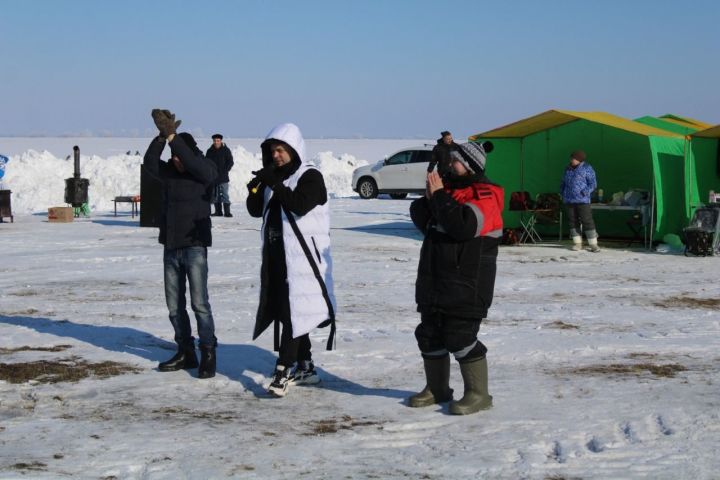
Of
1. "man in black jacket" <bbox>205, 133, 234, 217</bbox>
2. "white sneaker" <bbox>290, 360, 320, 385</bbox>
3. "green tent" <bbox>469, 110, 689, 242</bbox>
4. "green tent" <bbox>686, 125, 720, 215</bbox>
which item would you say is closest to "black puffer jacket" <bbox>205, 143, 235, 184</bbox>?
"man in black jacket" <bbox>205, 133, 234, 217</bbox>

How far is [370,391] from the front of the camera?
6785 millimetres

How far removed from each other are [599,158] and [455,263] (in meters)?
13.5

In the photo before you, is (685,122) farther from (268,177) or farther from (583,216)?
(268,177)

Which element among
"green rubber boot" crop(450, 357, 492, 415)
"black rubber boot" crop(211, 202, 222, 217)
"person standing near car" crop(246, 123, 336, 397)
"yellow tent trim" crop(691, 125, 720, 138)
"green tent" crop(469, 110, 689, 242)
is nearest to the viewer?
"green rubber boot" crop(450, 357, 492, 415)

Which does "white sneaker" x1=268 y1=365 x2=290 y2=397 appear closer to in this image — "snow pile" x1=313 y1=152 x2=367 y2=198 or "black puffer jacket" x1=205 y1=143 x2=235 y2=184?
"black puffer jacket" x1=205 y1=143 x2=235 y2=184

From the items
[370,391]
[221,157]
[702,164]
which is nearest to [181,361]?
[370,391]

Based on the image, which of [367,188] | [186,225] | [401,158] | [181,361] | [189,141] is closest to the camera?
[186,225]

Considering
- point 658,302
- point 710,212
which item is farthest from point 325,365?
point 710,212

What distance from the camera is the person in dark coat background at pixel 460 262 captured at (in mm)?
5742

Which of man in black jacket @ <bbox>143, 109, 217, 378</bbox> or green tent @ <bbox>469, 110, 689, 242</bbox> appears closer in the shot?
man in black jacket @ <bbox>143, 109, 217, 378</bbox>

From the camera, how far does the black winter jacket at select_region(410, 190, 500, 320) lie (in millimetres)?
5684

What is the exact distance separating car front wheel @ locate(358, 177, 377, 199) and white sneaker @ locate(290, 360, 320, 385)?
24813mm

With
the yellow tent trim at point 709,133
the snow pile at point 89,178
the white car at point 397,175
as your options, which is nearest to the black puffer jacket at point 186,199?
the yellow tent trim at point 709,133

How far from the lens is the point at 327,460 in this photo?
205 inches
